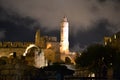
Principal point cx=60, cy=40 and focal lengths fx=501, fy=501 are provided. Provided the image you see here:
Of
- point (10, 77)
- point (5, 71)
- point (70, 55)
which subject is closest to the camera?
point (10, 77)

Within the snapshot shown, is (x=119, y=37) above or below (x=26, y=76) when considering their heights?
above

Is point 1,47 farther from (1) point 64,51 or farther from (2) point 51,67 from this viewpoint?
(2) point 51,67

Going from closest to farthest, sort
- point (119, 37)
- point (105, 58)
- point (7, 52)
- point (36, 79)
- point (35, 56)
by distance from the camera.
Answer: point (36, 79), point (105, 58), point (35, 56), point (119, 37), point (7, 52)

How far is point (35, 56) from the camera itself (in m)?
61.0

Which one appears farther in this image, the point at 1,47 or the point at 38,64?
the point at 1,47

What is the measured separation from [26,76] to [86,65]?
24427mm

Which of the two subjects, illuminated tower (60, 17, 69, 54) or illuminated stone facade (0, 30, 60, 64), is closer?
illuminated stone facade (0, 30, 60, 64)

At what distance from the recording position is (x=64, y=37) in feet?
415

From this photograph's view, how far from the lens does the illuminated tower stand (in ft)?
395

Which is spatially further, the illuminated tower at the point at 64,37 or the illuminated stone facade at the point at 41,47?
the illuminated tower at the point at 64,37

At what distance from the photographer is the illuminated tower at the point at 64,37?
395ft

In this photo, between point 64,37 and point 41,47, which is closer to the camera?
point 41,47

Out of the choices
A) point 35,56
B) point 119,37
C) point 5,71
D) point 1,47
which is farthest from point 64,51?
point 5,71

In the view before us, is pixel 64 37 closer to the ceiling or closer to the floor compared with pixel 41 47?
closer to the ceiling
